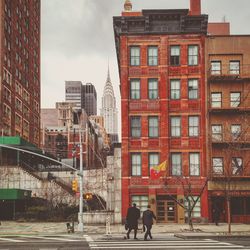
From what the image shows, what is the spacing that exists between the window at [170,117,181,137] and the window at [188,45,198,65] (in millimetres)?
5310

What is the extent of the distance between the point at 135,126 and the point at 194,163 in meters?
6.24

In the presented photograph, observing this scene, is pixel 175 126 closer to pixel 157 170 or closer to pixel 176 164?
pixel 176 164

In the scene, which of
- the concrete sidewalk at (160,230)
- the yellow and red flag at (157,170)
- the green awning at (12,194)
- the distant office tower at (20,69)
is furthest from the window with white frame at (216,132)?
the distant office tower at (20,69)

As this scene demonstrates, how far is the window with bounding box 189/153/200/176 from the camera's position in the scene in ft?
157

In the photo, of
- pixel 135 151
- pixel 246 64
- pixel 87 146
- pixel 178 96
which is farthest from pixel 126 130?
pixel 87 146

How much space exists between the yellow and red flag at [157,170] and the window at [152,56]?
9.61 metres

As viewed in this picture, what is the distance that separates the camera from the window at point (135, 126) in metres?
48.3

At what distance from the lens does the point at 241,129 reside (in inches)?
1866

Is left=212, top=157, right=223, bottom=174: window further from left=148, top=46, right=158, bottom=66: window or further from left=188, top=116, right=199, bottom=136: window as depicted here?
left=148, top=46, right=158, bottom=66: window

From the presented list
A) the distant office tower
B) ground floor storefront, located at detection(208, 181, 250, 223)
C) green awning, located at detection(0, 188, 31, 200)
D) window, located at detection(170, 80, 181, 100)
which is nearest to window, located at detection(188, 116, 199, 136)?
window, located at detection(170, 80, 181, 100)

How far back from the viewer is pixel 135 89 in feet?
159

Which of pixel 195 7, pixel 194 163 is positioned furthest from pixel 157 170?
pixel 195 7

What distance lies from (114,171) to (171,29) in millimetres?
13986

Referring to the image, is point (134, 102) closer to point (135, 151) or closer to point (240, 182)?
point (135, 151)
